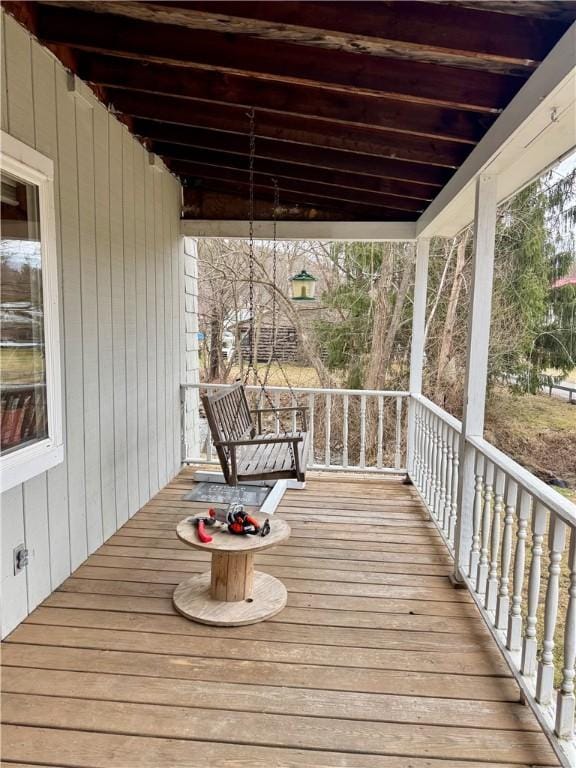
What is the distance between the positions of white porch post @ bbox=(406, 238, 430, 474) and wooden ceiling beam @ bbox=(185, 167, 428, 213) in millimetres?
393

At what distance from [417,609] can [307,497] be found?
5.89ft

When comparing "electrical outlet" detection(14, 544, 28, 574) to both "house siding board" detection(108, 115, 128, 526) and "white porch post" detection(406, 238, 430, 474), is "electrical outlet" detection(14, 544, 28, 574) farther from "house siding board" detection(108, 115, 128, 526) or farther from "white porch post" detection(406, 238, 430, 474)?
"white porch post" detection(406, 238, 430, 474)

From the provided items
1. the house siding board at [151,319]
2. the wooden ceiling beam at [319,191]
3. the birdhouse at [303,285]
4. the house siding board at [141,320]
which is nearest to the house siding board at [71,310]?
the house siding board at [141,320]

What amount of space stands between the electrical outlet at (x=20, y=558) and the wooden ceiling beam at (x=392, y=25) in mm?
2356

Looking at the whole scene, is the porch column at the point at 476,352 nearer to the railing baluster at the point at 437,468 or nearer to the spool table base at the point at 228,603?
the railing baluster at the point at 437,468

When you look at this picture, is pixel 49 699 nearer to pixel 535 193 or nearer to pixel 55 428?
pixel 55 428

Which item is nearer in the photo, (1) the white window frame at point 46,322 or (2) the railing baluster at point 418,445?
(1) the white window frame at point 46,322

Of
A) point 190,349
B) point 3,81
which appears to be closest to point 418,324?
point 190,349

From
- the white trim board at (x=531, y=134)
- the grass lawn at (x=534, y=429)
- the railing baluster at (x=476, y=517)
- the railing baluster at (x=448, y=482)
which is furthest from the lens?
the grass lawn at (x=534, y=429)

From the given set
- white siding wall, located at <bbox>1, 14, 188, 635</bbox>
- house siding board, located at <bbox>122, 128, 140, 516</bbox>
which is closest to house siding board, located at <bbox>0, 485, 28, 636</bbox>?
white siding wall, located at <bbox>1, 14, 188, 635</bbox>

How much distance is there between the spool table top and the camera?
236 centimetres

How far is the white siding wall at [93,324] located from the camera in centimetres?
235

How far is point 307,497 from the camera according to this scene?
14.1 ft

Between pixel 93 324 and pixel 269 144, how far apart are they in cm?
177
